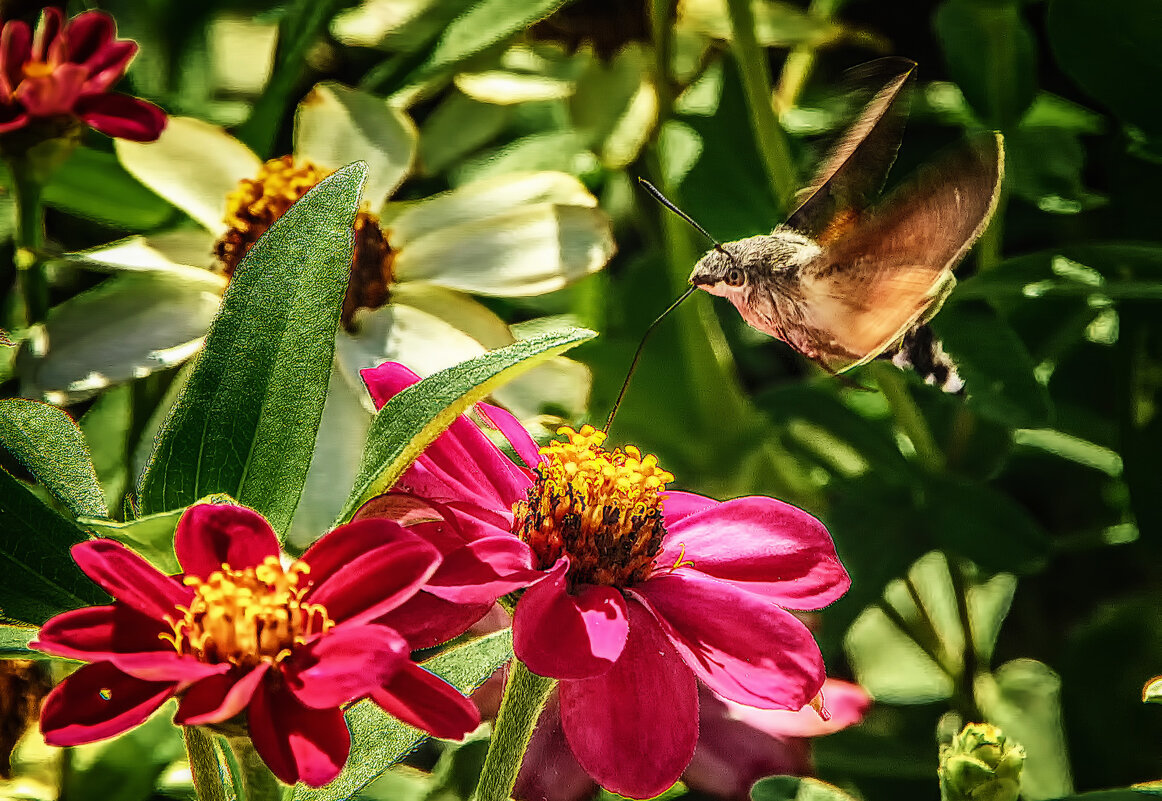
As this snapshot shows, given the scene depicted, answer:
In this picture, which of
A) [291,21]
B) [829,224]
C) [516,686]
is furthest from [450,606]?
[291,21]

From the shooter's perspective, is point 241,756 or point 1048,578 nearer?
point 241,756

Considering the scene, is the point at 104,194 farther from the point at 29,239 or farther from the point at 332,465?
the point at 332,465

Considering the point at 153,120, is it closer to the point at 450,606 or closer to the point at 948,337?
the point at 450,606

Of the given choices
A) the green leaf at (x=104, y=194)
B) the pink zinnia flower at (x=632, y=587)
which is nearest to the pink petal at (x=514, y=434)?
the pink zinnia flower at (x=632, y=587)

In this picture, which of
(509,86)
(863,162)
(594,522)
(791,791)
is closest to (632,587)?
(594,522)

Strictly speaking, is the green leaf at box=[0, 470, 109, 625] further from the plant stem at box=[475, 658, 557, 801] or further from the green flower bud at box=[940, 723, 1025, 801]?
the green flower bud at box=[940, 723, 1025, 801]

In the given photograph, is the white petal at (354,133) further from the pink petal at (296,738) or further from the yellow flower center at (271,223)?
the pink petal at (296,738)
